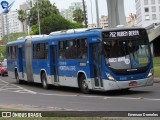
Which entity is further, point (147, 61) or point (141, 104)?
point (147, 61)

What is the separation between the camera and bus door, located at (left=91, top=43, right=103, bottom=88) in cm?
1815

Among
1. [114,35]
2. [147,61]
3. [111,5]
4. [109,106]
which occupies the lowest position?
[109,106]

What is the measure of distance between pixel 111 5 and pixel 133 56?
22.6m

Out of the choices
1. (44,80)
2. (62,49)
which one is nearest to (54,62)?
(62,49)

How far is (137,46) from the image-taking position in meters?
Answer: 18.2

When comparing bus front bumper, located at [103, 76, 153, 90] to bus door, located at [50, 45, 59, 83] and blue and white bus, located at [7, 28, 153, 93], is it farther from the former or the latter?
bus door, located at [50, 45, 59, 83]

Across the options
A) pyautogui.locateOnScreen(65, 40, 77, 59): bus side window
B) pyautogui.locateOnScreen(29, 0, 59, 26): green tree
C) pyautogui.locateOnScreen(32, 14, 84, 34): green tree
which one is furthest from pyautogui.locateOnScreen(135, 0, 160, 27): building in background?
pyautogui.locateOnScreen(65, 40, 77, 59): bus side window

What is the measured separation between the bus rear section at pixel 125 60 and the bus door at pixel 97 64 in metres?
0.34

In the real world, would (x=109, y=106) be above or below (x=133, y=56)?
below

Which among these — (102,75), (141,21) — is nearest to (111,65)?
(102,75)

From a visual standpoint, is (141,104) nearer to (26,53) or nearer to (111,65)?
(111,65)

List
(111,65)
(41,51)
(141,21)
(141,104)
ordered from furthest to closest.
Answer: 1. (141,21)
2. (41,51)
3. (111,65)
4. (141,104)

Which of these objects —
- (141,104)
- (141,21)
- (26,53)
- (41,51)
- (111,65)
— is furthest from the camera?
(141,21)

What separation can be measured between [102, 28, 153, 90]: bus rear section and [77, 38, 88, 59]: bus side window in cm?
139
